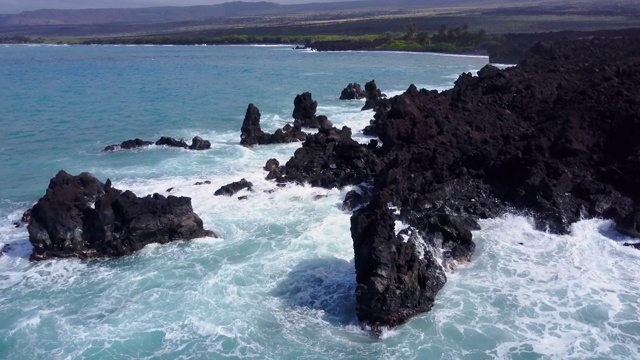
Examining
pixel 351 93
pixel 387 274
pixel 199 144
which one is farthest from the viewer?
pixel 351 93

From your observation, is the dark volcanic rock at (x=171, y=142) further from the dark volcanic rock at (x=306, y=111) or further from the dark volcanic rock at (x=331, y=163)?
the dark volcanic rock at (x=331, y=163)

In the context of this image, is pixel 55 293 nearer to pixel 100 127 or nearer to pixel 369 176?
pixel 369 176

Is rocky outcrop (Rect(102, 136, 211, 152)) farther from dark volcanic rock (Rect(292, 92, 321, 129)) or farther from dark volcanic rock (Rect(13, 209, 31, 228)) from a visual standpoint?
dark volcanic rock (Rect(13, 209, 31, 228))

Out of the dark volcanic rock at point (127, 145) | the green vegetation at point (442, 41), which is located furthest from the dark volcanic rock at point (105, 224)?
the green vegetation at point (442, 41)

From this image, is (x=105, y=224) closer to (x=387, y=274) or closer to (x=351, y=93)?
(x=387, y=274)

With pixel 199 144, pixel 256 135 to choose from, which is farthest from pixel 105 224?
pixel 256 135
